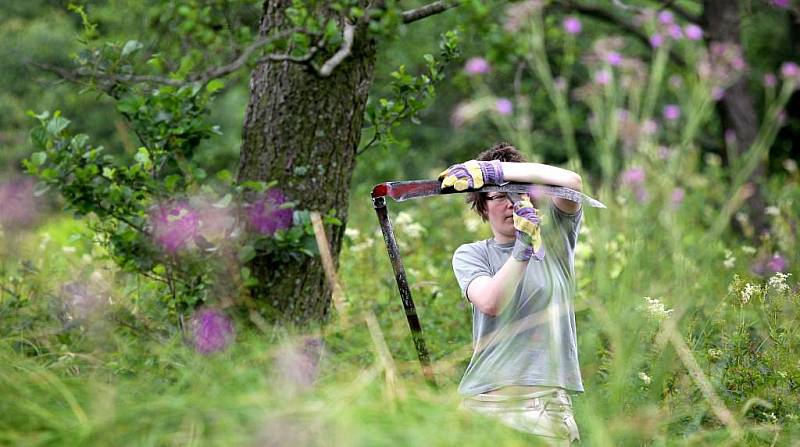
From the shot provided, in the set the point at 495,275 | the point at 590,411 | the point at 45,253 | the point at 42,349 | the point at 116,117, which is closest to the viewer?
the point at 590,411

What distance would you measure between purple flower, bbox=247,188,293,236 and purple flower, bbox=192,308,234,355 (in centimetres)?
37

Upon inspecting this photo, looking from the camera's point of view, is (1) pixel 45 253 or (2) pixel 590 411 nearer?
(2) pixel 590 411

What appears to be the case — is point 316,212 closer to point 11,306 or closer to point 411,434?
point 11,306

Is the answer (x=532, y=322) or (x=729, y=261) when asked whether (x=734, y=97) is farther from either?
(x=532, y=322)

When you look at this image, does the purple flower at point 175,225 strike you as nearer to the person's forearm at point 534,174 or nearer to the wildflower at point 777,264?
the person's forearm at point 534,174

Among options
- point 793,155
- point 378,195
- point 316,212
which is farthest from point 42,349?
point 793,155

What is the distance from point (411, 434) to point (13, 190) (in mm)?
4558

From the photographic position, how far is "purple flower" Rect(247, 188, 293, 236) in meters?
3.91

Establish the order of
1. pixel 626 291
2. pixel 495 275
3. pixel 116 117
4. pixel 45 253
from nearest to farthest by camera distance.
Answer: pixel 626 291, pixel 495 275, pixel 45 253, pixel 116 117

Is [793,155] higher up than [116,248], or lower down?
lower down

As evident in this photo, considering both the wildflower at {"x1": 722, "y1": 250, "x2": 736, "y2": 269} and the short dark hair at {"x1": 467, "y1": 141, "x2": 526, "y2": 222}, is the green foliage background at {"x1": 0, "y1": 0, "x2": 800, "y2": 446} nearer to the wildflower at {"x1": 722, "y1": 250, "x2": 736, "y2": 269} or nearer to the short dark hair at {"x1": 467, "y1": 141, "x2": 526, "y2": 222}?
the wildflower at {"x1": 722, "y1": 250, "x2": 736, "y2": 269}

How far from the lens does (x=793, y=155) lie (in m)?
11.4

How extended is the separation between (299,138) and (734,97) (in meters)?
5.27

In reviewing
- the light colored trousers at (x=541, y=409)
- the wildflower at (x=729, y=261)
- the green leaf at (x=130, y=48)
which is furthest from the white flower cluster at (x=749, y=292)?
the green leaf at (x=130, y=48)
